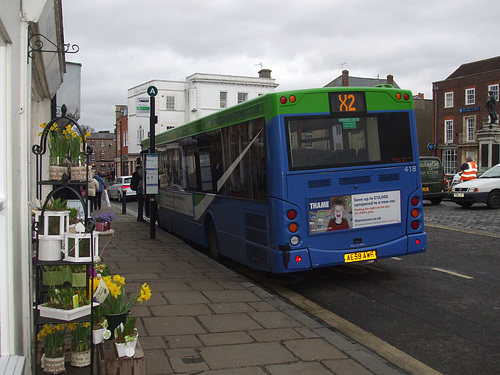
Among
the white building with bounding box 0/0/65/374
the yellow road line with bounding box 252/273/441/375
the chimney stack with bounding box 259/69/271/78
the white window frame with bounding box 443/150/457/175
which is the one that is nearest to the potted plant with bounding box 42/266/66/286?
the white building with bounding box 0/0/65/374

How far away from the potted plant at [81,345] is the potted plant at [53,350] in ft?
0.30

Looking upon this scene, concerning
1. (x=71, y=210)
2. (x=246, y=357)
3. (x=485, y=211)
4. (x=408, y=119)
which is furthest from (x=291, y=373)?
(x=485, y=211)

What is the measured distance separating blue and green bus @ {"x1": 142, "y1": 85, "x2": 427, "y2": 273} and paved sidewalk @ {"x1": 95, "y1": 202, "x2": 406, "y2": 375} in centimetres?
76

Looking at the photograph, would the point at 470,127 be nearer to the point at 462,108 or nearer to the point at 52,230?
the point at 462,108

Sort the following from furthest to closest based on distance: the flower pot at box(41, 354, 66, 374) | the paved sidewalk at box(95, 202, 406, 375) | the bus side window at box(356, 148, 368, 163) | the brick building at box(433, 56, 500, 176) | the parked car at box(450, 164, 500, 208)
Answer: the brick building at box(433, 56, 500, 176)
the parked car at box(450, 164, 500, 208)
the bus side window at box(356, 148, 368, 163)
the paved sidewalk at box(95, 202, 406, 375)
the flower pot at box(41, 354, 66, 374)

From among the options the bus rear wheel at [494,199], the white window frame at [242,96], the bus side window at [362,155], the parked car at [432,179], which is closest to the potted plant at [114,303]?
the bus side window at [362,155]

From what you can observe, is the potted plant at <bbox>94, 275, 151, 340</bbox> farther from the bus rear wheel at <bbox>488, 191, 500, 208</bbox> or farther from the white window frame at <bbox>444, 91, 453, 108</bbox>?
the white window frame at <bbox>444, 91, 453, 108</bbox>

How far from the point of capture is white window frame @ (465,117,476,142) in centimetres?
5534

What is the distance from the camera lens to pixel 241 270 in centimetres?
943

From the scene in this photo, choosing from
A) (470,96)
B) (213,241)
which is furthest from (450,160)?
(213,241)

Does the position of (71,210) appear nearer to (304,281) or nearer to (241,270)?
(304,281)

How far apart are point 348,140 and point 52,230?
15.5 ft

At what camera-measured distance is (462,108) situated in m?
56.7

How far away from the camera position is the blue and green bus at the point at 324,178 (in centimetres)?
704
